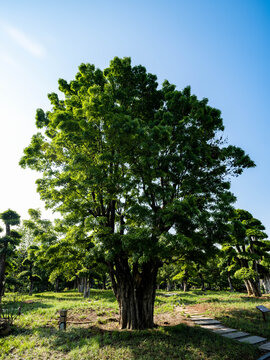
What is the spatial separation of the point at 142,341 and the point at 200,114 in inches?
348

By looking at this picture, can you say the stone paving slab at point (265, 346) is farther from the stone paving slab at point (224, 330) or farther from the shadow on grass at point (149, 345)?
the stone paving slab at point (224, 330)

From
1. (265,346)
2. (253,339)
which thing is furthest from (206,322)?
(265,346)

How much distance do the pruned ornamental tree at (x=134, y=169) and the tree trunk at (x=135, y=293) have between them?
4 cm

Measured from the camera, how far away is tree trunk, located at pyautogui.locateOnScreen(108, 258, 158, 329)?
27.5ft

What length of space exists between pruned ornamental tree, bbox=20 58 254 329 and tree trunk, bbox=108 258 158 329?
0.12ft

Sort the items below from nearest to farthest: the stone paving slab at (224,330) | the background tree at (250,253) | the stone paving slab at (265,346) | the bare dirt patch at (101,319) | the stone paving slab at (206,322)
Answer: the stone paving slab at (265,346) < the stone paving slab at (224,330) < the bare dirt patch at (101,319) < the stone paving slab at (206,322) < the background tree at (250,253)

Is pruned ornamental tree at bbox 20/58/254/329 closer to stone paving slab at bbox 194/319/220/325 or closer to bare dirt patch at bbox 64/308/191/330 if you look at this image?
bare dirt patch at bbox 64/308/191/330

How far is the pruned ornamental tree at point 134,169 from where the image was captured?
7.10 m

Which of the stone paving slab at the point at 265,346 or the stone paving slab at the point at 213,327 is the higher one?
the stone paving slab at the point at 265,346

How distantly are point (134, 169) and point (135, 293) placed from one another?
544 cm

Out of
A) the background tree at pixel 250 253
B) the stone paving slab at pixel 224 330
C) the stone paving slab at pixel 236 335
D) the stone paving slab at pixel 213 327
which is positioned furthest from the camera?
the background tree at pixel 250 253

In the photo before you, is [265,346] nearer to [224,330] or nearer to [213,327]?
[224,330]

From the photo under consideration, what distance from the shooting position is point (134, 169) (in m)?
8.20

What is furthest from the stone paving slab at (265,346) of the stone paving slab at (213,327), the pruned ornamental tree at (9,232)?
the pruned ornamental tree at (9,232)
